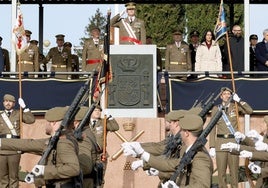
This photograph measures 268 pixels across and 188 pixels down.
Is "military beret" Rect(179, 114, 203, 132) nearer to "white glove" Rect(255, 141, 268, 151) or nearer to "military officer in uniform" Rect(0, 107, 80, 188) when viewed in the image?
"military officer in uniform" Rect(0, 107, 80, 188)

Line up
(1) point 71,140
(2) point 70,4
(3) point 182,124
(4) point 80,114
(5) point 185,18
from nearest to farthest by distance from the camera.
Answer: (3) point 182,124 < (1) point 71,140 < (4) point 80,114 < (2) point 70,4 < (5) point 185,18

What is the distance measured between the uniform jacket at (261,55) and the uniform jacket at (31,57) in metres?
4.51

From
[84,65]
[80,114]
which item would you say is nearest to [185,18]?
[84,65]

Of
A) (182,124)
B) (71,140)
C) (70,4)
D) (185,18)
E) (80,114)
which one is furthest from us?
(185,18)

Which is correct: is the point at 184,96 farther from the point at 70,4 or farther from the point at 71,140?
the point at 71,140

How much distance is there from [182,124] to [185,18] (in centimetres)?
3595

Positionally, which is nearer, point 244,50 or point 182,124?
point 182,124

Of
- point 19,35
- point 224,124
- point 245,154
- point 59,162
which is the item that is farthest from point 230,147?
point 19,35

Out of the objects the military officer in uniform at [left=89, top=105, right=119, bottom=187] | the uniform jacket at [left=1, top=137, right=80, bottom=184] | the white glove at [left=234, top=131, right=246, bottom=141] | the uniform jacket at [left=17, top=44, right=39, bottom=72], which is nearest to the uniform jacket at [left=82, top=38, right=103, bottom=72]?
the uniform jacket at [left=17, top=44, right=39, bottom=72]

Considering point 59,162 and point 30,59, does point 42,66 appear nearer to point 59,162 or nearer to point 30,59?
point 30,59

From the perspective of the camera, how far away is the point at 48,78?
23.2 metres

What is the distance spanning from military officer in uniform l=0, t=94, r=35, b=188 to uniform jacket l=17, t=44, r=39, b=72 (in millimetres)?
2673

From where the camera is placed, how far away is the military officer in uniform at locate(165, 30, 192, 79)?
23531 millimetres

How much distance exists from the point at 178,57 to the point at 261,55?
1.66 metres
